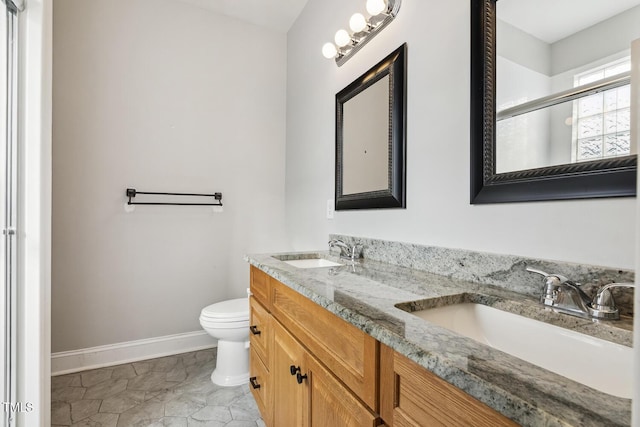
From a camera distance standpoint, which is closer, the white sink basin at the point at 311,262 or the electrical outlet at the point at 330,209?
the white sink basin at the point at 311,262

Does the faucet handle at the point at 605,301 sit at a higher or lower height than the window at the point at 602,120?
lower

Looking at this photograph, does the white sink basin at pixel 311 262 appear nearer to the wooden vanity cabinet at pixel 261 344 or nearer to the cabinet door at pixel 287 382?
the wooden vanity cabinet at pixel 261 344

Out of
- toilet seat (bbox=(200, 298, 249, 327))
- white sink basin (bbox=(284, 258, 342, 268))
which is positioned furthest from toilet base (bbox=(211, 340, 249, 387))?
white sink basin (bbox=(284, 258, 342, 268))

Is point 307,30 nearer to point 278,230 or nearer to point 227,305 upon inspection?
point 278,230

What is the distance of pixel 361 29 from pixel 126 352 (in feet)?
8.57

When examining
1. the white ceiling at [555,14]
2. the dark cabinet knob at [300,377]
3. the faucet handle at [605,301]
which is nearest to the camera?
the faucet handle at [605,301]

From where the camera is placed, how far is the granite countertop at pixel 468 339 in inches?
14.4

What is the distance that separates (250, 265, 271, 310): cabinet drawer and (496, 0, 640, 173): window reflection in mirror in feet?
3.36

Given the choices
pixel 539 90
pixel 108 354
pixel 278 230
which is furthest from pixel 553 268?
pixel 108 354

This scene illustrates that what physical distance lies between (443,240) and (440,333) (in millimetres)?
658

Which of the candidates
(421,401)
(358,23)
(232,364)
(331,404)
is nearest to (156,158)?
(232,364)

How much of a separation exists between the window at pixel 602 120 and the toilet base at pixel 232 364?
77.0 inches

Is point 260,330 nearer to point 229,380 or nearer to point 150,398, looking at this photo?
point 229,380

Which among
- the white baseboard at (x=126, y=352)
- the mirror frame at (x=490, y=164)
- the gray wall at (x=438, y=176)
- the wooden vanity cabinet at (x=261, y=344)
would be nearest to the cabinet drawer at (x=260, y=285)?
the wooden vanity cabinet at (x=261, y=344)
